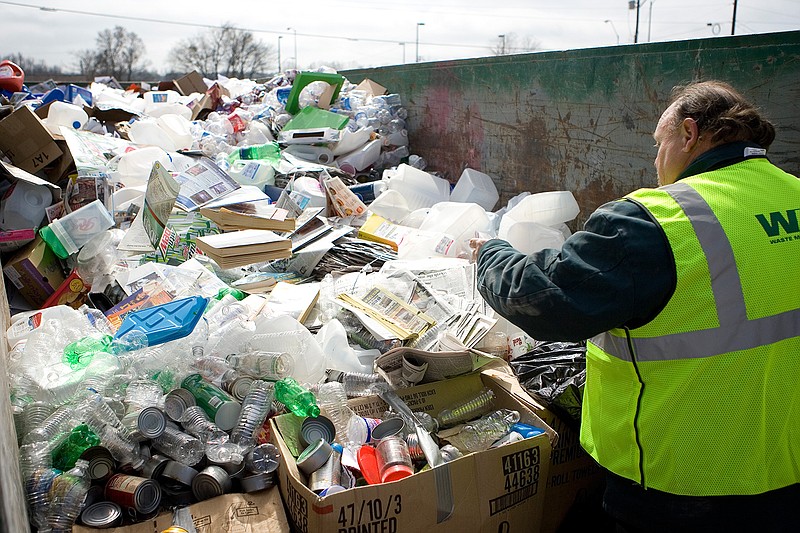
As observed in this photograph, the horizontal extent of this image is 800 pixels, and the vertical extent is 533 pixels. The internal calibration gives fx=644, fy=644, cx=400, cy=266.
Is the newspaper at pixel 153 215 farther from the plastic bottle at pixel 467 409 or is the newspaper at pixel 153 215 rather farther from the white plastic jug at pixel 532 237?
the plastic bottle at pixel 467 409

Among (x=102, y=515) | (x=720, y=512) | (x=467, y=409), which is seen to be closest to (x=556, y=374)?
Answer: (x=467, y=409)

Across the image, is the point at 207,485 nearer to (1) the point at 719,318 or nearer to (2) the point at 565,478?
(2) the point at 565,478

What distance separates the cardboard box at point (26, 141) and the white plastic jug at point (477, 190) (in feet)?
8.91

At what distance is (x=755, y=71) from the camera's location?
2848 mm

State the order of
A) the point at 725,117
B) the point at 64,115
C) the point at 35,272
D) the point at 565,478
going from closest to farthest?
the point at 725,117, the point at 565,478, the point at 35,272, the point at 64,115

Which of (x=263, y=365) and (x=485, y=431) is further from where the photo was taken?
(x=263, y=365)

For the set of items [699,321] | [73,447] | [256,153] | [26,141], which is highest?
[26,141]

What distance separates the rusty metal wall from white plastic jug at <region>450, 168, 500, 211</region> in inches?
3.6

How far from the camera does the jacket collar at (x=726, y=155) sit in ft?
5.04

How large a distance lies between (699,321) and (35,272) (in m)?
3.07


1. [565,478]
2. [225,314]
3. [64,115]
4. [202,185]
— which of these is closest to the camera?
[565,478]

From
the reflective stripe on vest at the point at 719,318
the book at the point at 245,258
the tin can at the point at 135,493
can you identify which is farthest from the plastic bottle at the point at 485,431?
the book at the point at 245,258

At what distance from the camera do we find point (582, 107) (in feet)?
13.2

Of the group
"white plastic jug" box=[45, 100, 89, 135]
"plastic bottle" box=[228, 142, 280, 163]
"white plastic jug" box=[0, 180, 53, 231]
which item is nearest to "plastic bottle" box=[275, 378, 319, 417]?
"white plastic jug" box=[0, 180, 53, 231]
